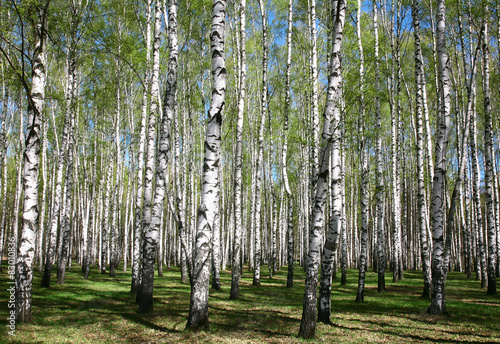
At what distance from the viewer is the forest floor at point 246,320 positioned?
5.77 metres

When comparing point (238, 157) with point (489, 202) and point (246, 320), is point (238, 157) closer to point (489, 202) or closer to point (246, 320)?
point (246, 320)

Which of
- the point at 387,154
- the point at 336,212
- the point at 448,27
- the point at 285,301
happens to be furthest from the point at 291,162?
the point at 336,212

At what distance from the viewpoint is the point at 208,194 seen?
19.2 ft

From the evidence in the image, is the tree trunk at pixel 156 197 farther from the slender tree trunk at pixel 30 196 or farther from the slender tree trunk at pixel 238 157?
the slender tree trunk at pixel 238 157

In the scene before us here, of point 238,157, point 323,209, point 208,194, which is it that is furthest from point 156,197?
point 323,209

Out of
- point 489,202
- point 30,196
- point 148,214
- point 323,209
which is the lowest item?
point 148,214

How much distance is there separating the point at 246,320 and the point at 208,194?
3418 mm

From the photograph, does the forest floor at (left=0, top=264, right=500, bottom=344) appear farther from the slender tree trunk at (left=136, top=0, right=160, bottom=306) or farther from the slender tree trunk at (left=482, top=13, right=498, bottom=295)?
the slender tree trunk at (left=482, top=13, right=498, bottom=295)

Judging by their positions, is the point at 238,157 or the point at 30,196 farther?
the point at 238,157

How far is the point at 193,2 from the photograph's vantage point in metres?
13.4

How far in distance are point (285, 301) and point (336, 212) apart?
4623mm

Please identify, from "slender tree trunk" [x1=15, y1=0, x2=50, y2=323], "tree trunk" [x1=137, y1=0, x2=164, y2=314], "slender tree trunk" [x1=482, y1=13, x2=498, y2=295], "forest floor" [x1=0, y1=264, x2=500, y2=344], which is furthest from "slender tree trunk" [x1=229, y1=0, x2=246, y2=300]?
"slender tree trunk" [x1=482, y1=13, x2=498, y2=295]

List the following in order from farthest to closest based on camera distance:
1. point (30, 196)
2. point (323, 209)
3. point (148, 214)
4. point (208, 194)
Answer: point (148, 214) < point (30, 196) < point (323, 209) < point (208, 194)

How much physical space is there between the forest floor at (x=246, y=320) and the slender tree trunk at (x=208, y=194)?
47 cm
